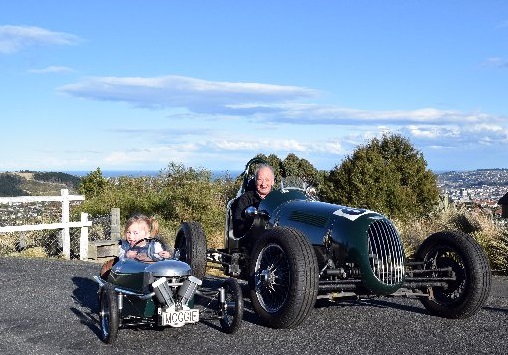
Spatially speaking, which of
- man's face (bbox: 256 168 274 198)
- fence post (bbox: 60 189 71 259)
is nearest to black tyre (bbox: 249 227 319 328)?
man's face (bbox: 256 168 274 198)

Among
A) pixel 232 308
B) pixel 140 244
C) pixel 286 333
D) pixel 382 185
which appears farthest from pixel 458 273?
pixel 382 185

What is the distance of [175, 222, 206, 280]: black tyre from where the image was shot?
9.26 m

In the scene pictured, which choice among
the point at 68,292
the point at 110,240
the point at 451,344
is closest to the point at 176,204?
the point at 110,240

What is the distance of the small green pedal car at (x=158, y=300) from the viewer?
268 inches

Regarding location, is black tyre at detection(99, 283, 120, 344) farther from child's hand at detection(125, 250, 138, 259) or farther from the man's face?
the man's face

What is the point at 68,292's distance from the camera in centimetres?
1016

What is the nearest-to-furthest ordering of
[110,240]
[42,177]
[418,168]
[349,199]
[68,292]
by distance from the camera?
1. [68,292]
2. [110,240]
3. [349,199]
4. [418,168]
5. [42,177]

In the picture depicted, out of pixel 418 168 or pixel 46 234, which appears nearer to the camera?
pixel 46 234

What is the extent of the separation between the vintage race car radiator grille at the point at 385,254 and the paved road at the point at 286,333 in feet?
1.83

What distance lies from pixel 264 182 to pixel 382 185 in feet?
48.3

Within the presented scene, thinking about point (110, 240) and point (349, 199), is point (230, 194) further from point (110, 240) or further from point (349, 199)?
point (110, 240)

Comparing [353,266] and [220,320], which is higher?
[353,266]

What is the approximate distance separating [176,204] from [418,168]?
1204cm

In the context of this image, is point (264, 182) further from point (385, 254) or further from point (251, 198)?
point (385, 254)
